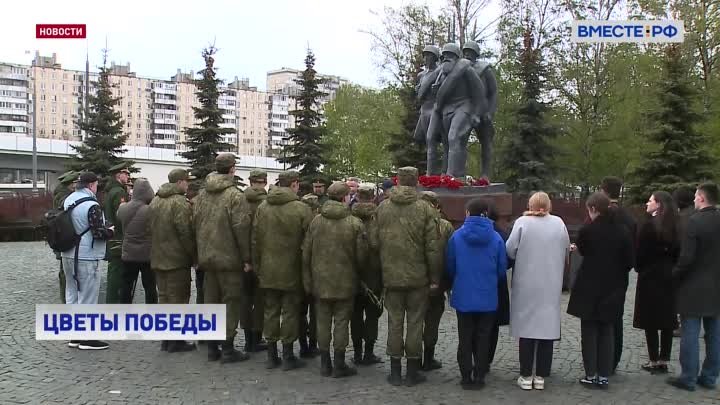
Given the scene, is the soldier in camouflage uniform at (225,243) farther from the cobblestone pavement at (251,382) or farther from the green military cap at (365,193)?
the green military cap at (365,193)

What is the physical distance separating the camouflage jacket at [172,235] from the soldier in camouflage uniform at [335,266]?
4.74 feet

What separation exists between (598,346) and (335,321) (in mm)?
2323

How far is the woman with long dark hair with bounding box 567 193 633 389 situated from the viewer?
19.1 ft

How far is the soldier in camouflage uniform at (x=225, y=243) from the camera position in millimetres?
6637

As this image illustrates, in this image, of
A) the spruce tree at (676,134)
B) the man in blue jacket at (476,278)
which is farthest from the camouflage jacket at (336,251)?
the spruce tree at (676,134)

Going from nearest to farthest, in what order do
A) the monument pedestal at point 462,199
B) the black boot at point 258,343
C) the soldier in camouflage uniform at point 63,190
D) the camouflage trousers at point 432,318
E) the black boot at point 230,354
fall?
1. the camouflage trousers at point 432,318
2. the black boot at point 230,354
3. the black boot at point 258,343
4. the soldier in camouflage uniform at point 63,190
5. the monument pedestal at point 462,199

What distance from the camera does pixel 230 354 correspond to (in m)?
6.78

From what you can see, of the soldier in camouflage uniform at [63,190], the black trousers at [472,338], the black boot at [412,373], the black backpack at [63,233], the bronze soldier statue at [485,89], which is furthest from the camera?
the bronze soldier statue at [485,89]

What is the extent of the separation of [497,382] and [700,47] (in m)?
26.6

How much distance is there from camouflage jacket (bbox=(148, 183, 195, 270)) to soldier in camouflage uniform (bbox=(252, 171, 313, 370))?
880 millimetres

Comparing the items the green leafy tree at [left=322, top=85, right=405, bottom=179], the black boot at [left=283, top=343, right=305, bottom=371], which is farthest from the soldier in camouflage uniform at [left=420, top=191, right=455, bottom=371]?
the green leafy tree at [left=322, top=85, right=405, bottom=179]

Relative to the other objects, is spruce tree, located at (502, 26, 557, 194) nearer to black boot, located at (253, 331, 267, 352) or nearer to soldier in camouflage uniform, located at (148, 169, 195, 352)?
black boot, located at (253, 331, 267, 352)

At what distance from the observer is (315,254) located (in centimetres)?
624

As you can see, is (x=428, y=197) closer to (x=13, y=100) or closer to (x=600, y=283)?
(x=600, y=283)
